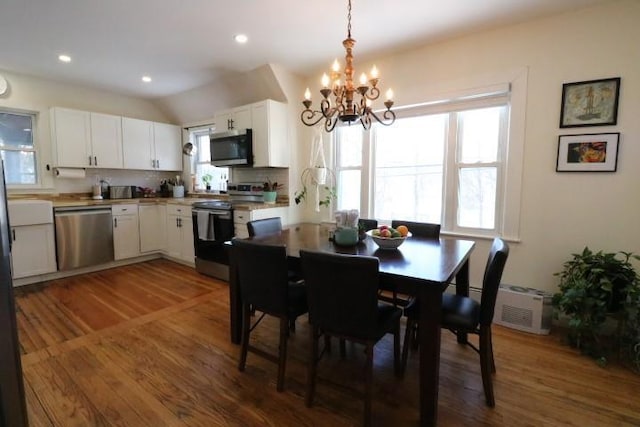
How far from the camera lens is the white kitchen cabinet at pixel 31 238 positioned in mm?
3486

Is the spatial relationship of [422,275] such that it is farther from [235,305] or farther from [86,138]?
[86,138]

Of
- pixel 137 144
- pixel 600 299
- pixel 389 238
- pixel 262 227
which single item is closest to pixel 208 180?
pixel 137 144

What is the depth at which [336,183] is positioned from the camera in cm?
394

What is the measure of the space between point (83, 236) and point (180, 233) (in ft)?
3.77

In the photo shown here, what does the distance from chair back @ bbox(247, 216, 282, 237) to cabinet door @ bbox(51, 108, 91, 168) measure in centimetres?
323

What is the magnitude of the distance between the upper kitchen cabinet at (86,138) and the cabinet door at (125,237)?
830 millimetres

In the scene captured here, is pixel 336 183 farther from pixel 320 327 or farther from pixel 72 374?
pixel 72 374

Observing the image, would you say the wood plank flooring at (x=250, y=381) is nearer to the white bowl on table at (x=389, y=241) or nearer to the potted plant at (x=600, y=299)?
the potted plant at (x=600, y=299)

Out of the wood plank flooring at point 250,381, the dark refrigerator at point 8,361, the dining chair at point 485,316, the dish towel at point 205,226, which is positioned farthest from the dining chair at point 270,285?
the dish towel at point 205,226

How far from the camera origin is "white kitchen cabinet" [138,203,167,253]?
459cm

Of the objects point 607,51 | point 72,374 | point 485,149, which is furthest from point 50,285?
point 607,51

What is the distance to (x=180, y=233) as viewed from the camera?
4434 millimetres

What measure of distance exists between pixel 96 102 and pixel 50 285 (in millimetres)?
2697

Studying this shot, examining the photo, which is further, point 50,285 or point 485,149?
point 50,285
